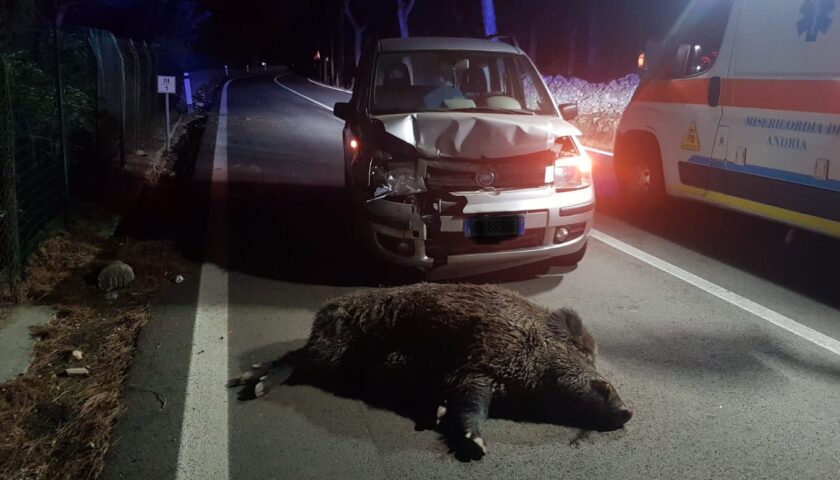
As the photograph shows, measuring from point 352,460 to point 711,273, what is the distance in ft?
14.4

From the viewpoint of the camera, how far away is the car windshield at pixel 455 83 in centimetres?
693

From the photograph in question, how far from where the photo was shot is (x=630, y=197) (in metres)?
9.48

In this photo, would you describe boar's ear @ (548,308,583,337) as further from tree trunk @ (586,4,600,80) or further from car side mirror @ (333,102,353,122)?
tree trunk @ (586,4,600,80)

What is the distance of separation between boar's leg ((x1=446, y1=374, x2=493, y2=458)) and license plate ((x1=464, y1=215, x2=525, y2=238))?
6.98 ft

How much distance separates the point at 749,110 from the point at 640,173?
2.28 metres

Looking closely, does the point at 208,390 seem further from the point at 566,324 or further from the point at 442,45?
the point at 442,45

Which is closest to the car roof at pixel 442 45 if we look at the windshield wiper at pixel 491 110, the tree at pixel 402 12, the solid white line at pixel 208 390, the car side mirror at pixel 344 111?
the car side mirror at pixel 344 111

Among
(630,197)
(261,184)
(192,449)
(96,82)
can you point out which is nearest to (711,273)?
(630,197)

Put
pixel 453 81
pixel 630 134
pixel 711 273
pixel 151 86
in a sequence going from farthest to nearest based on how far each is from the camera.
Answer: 1. pixel 151 86
2. pixel 630 134
3. pixel 453 81
4. pixel 711 273

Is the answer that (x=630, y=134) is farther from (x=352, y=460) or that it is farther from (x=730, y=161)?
(x=352, y=460)

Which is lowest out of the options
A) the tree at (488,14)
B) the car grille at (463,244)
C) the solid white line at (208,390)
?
the solid white line at (208,390)

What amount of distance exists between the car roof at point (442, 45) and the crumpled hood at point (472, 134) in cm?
157

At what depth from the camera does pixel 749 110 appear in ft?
22.7

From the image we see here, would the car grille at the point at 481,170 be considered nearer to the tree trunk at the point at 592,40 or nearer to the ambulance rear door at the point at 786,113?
the ambulance rear door at the point at 786,113
